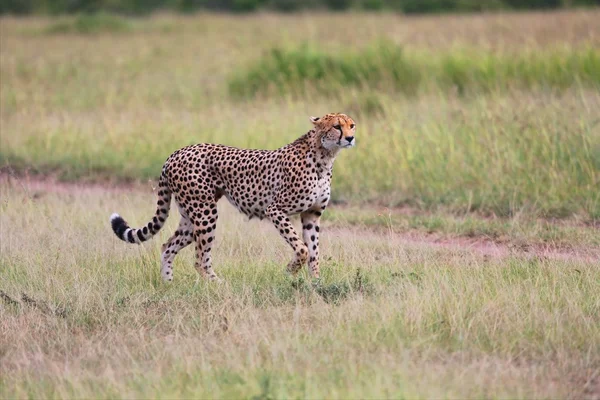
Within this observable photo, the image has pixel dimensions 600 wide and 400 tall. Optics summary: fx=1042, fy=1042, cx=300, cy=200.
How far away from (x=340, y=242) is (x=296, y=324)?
1.81 meters

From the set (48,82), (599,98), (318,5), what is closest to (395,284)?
(599,98)

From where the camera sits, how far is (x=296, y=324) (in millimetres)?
4699

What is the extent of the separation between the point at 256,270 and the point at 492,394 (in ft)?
6.80

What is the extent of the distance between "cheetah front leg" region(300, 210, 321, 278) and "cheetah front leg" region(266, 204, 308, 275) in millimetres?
153

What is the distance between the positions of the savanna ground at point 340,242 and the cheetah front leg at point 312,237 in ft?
0.36

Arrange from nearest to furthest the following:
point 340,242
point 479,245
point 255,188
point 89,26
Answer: point 255,188, point 340,242, point 479,245, point 89,26

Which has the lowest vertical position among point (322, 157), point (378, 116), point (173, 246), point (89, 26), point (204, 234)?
point (173, 246)

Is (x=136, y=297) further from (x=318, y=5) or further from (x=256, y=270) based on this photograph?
(x=318, y=5)

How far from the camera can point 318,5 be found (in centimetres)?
3109

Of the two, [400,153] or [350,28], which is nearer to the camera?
[400,153]

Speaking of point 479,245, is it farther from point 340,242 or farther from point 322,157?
point 322,157

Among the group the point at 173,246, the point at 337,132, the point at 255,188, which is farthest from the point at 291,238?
the point at 173,246

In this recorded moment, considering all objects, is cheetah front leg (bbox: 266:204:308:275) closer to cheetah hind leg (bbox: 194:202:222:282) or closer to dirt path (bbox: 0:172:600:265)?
cheetah hind leg (bbox: 194:202:222:282)

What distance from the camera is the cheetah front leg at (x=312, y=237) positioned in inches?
223
